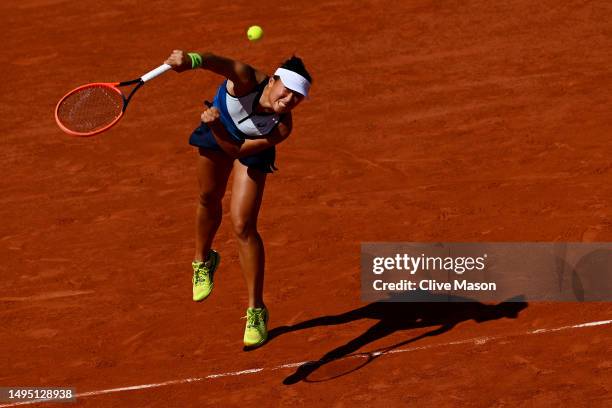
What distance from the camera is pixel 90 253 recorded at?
13.7m

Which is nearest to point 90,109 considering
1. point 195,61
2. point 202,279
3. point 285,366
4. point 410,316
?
point 195,61

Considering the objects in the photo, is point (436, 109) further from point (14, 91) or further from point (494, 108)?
point (14, 91)

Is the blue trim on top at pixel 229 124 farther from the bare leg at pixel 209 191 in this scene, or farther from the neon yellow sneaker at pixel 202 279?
the neon yellow sneaker at pixel 202 279

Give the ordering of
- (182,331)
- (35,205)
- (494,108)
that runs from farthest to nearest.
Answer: (494,108)
(35,205)
(182,331)

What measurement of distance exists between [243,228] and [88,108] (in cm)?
163

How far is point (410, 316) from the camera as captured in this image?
12445mm

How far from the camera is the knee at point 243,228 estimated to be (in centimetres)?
1107

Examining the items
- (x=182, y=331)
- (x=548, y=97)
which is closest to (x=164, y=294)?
(x=182, y=331)

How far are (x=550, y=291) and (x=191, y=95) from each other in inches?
237

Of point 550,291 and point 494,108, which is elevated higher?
point 494,108

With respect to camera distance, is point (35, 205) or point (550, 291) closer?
point (550, 291)

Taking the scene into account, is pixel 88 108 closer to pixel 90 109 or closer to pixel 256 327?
pixel 90 109

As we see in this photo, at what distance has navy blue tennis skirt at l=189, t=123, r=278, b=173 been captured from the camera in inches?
432

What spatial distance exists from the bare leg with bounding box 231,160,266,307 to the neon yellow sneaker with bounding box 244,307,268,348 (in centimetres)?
30
